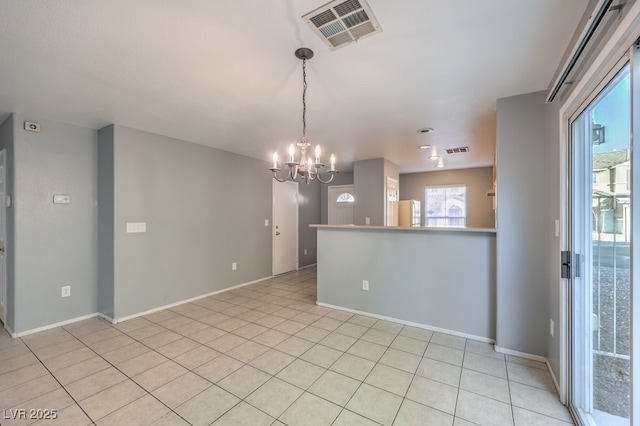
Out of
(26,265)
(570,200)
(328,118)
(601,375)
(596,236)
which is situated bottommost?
(601,375)

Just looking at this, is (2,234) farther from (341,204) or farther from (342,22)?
(341,204)

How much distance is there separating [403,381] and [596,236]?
165cm

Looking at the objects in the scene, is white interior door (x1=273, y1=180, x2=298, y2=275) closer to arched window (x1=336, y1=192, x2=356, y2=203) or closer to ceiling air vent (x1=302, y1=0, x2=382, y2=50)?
arched window (x1=336, y1=192, x2=356, y2=203)

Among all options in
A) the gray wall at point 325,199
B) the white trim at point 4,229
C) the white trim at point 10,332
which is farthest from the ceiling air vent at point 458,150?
the white trim at point 10,332

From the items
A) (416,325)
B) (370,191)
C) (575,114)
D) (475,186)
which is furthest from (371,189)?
(575,114)

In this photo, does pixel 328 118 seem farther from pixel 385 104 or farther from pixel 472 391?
pixel 472 391

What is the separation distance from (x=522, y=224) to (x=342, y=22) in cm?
231

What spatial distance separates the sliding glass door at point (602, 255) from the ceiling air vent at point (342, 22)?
1217 mm

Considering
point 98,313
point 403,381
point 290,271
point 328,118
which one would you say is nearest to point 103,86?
point 328,118

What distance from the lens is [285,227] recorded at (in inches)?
240

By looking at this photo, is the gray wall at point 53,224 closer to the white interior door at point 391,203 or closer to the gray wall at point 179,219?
the gray wall at point 179,219

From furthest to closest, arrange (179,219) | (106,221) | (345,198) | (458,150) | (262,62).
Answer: (345,198) → (458,150) → (179,219) → (106,221) → (262,62)

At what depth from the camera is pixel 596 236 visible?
5.48ft

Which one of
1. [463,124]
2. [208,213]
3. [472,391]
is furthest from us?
[208,213]
